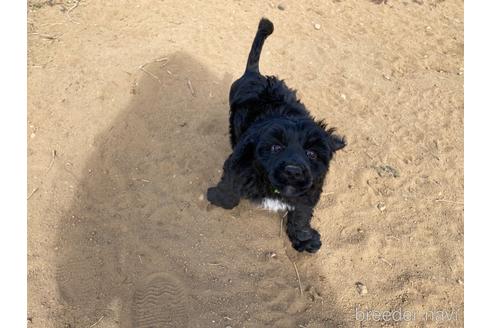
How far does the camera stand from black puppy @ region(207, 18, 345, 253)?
108 inches

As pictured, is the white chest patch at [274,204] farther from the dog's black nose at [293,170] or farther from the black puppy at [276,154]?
the dog's black nose at [293,170]

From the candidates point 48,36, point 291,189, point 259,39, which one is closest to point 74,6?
point 48,36

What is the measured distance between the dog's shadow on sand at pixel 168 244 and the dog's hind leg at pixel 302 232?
16 centimetres

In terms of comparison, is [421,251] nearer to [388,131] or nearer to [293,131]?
[388,131]

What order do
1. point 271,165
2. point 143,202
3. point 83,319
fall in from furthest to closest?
1. point 143,202
2. point 83,319
3. point 271,165

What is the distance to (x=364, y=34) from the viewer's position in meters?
6.00

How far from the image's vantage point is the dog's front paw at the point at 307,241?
3689 mm

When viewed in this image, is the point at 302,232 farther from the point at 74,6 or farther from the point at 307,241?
the point at 74,6

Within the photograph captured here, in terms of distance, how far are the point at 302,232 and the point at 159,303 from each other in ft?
4.65

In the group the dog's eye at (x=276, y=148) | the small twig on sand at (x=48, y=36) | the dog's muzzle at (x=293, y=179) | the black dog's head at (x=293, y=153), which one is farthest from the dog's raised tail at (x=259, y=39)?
the small twig on sand at (x=48, y=36)

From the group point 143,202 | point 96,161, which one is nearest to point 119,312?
point 143,202

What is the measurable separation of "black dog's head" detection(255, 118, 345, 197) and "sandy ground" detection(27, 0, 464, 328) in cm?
121

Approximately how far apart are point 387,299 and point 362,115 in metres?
2.31

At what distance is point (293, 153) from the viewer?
8.94ft
